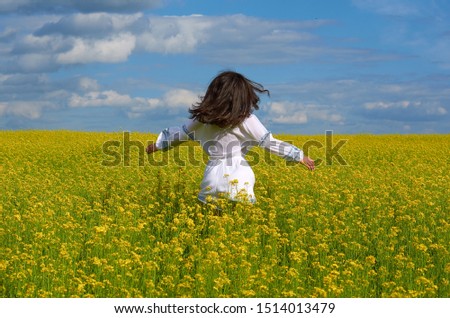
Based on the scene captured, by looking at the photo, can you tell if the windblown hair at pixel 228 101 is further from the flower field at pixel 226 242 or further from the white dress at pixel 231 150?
the flower field at pixel 226 242

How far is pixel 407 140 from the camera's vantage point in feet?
107

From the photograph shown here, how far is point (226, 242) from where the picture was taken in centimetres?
655

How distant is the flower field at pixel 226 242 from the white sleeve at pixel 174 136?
0.77 m

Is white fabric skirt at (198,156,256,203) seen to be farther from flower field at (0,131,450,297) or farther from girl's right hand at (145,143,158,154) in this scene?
girl's right hand at (145,143,158,154)

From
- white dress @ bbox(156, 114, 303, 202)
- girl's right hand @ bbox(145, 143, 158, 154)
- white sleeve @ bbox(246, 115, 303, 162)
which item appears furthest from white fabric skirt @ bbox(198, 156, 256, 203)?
girl's right hand @ bbox(145, 143, 158, 154)

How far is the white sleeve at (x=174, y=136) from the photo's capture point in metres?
7.56

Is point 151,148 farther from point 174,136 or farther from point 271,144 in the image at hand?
point 271,144

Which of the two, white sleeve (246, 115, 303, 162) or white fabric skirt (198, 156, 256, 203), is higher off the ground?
white sleeve (246, 115, 303, 162)

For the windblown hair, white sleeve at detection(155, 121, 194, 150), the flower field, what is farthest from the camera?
white sleeve at detection(155, 121, 194, 150)

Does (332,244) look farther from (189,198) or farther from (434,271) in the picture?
(189,198)

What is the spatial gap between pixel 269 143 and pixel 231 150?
483 mm

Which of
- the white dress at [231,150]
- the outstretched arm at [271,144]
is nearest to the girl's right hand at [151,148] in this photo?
the white dress at [231,150]

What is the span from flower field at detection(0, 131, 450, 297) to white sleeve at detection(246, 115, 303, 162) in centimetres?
72

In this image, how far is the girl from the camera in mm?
6965
